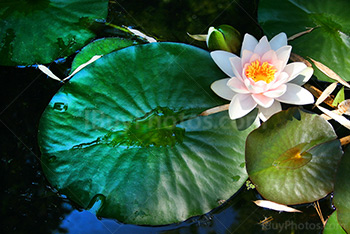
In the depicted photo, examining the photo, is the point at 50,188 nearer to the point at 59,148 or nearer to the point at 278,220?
the point at 59,148

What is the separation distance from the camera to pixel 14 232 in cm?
171

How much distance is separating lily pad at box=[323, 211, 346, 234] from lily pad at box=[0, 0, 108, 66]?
1.90m

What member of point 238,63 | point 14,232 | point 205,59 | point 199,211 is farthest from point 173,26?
point 14,232

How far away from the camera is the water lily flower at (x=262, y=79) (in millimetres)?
1762

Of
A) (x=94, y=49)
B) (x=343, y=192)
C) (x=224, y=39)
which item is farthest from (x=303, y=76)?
(x=94, y=49)

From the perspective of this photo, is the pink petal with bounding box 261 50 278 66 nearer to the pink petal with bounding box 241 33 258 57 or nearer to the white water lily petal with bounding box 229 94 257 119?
the pink petal with bounding box 241 33 258 57

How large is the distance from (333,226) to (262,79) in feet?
2.90

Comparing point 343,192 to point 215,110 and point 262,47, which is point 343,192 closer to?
point 215,110

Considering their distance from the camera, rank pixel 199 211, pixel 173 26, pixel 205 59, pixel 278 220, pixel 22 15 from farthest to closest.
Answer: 1. pixel 173 26
2. pixel 22 15
3. pixel 205 59
4. pixel 278 220
5. pixel 199 211

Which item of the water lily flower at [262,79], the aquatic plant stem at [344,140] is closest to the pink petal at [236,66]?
the water lily flower at [262,79]

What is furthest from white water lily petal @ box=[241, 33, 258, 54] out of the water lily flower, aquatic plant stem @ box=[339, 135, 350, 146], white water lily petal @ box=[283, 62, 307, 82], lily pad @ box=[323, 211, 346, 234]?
lily pad @ box=[323, 211, 346, 234]

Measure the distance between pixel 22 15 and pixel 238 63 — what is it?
151 cm

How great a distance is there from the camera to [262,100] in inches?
69.9

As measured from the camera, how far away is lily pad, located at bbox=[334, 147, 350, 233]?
5.19 feet
